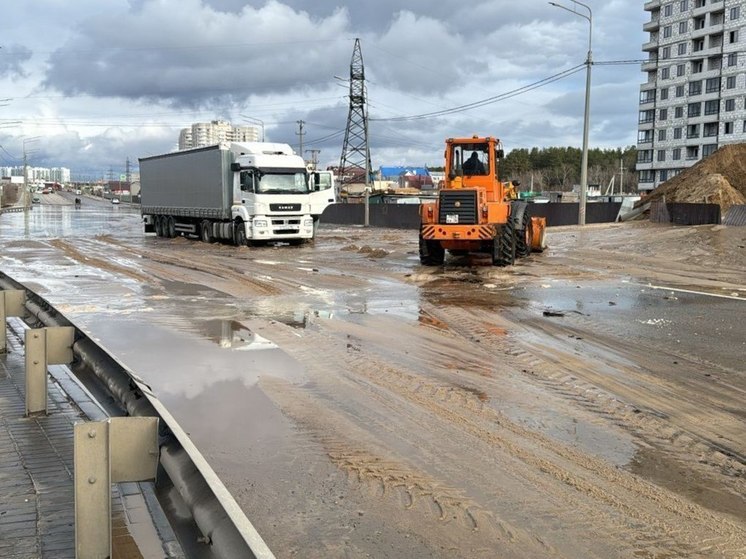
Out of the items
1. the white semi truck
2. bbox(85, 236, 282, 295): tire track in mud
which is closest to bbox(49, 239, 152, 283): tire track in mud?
bbox(85, 236, 282, 295): tire track in mud

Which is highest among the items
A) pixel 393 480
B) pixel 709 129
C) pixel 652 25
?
pixel 652 25

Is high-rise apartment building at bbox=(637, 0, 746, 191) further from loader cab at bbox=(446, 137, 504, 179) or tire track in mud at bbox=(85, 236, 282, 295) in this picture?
tire track in mud at bbox=(85, 236, 282, 295)

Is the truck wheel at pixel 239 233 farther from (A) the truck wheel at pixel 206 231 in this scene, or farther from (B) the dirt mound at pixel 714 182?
(B) the dirt mound at pixel 714 182

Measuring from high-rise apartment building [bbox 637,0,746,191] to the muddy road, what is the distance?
84886 millimetres

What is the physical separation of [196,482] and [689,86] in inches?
4123

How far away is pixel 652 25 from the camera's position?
102 m

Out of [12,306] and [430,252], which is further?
[430,252]

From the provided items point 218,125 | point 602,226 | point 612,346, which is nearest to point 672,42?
point 218,125

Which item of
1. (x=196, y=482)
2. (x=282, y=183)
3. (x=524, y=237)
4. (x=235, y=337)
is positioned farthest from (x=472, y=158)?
(x=196, y=482)

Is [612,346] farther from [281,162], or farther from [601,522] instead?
[281,162]

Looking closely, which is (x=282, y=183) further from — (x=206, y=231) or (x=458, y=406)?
(x=458, y=406)

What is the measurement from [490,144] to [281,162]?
466 inches

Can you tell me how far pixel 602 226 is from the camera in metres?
33.3

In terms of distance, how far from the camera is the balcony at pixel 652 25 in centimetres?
10096
